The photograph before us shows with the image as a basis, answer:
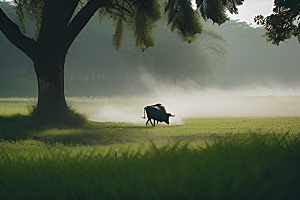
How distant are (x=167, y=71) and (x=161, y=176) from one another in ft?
170

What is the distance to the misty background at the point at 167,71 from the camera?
1710 inches

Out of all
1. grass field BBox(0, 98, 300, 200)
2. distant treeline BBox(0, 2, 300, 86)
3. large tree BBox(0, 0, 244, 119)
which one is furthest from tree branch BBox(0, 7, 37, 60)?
distant treeline BBox(0, 2, 300, 86)

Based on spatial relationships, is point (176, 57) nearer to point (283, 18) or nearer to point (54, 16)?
point (54, 16)

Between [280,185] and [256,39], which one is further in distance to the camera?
[256,39]

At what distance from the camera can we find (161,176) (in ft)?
16.2

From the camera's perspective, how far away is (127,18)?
1939 cm

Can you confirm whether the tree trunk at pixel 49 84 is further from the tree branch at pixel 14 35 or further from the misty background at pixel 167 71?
the misty background at pixel 167 71

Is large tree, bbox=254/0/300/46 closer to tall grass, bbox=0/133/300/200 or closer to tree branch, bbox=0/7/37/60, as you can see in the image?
tall grass, bbox=0/133/300/200

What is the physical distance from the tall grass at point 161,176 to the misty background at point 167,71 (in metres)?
17.1

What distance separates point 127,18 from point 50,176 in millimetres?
15066

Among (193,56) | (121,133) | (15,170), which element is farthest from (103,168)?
(193,56)

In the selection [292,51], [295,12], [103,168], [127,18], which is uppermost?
[292,51]

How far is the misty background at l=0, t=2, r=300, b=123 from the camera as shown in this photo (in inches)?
1710

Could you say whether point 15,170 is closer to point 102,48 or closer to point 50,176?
point 50,176
